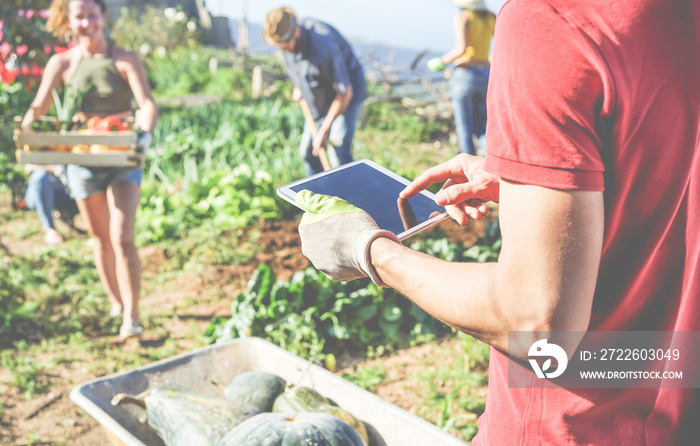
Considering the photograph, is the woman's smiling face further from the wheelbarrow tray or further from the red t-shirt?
the red t-shirt

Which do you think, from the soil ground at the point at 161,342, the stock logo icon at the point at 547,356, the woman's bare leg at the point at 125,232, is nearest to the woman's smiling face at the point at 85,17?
the woman's bare leg at the point at 125,232

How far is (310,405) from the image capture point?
85.4 inches

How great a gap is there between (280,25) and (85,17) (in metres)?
1.51

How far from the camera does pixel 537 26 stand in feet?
2.56

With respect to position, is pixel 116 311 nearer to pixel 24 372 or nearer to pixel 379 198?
pixel 24 372

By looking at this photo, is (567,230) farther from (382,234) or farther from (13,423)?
(13,423)

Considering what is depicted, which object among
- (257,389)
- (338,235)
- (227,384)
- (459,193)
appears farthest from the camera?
(227,384)

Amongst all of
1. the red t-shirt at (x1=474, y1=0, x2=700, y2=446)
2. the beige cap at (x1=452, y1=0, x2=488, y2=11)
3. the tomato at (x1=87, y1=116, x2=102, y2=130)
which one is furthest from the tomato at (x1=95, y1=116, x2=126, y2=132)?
the beige cap at (x1=452, y1=0, x2=488, y2=11)

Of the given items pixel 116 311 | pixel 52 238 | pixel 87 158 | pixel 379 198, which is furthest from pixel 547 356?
pixel 52 238

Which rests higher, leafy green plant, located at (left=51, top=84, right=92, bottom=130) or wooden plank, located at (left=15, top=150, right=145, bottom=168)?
leafy green plant, located at (left=51, top=84, right=92, bottom=130)

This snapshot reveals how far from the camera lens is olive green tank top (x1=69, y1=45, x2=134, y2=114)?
3582 mm

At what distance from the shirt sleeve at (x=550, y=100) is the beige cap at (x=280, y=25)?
4.00 metres

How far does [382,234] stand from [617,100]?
0.48 m

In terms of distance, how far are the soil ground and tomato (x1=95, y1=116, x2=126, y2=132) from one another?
1.37 meters
